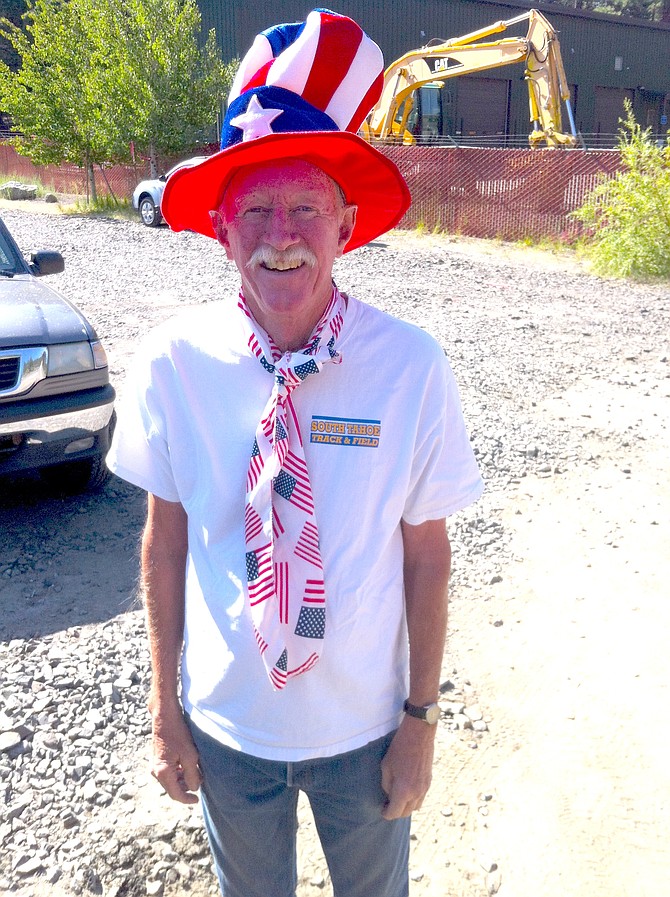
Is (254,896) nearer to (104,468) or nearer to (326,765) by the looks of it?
(326,765)

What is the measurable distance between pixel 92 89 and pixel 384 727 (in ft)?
81.3

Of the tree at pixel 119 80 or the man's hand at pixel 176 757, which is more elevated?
the tree at pixel 119 80

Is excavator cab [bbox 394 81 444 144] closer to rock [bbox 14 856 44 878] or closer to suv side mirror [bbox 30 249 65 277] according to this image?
suv side mirror [bbox 30 249 65 277]

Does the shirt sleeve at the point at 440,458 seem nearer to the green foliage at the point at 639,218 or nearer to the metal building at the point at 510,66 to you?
the green foliage at the point at 639,218

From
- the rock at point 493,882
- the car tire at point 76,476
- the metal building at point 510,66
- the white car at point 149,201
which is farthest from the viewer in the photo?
the metal building at point 510,66

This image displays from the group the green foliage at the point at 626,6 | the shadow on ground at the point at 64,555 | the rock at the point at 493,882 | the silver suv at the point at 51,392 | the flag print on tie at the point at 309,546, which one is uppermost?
the green foliage at the point at 626,6

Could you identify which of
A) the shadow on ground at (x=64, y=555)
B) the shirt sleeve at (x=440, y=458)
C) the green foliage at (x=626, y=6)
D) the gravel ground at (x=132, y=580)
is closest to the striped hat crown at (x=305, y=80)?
the shirt sleeve at (x=440, y=458)

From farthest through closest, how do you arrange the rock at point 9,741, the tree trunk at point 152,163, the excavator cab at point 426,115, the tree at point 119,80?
the excavator cab at point 426,115 → the tree trunk at point 152,163 → the tree at point 119,80 → the rock at point 9,741

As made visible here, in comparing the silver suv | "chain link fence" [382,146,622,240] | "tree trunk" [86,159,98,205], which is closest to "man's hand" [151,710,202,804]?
the silver suv

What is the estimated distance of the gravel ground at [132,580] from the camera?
2.58 meters

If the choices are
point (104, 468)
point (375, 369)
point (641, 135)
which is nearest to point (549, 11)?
point (641, 135)

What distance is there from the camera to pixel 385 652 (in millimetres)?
1711

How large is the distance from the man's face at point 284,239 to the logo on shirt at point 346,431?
0.18 m

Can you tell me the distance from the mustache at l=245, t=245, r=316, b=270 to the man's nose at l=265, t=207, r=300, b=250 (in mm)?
11
